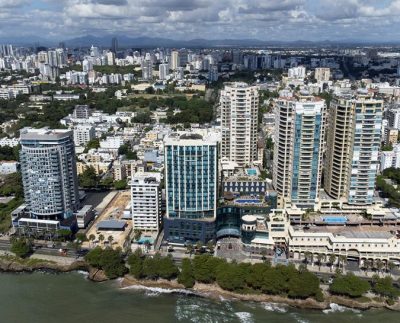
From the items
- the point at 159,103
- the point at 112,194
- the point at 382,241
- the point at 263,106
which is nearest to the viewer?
the point at 382,241

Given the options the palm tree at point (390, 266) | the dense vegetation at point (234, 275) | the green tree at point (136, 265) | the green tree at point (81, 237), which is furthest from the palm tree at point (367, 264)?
the green tree at point (81, 237)

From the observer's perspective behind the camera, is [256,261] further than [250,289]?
Yes

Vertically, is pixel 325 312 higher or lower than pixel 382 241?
lower

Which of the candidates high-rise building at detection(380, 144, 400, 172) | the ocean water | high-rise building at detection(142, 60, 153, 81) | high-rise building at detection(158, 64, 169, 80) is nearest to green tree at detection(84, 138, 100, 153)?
the ocean water

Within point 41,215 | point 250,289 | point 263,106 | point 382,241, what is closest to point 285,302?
point 250,289

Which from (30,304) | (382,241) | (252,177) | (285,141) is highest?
(285,141)

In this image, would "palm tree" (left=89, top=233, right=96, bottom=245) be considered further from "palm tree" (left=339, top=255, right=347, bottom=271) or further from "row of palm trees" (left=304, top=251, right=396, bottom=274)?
"palm tree" (left=339, top=255, right=347, bottom=271)

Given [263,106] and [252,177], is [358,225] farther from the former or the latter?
[263,106]

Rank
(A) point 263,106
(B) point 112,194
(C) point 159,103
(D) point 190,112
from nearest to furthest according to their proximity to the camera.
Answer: (B) point 112,194 < (D) point 190,112 < (A) point 263,106 < (C) point 159,103
